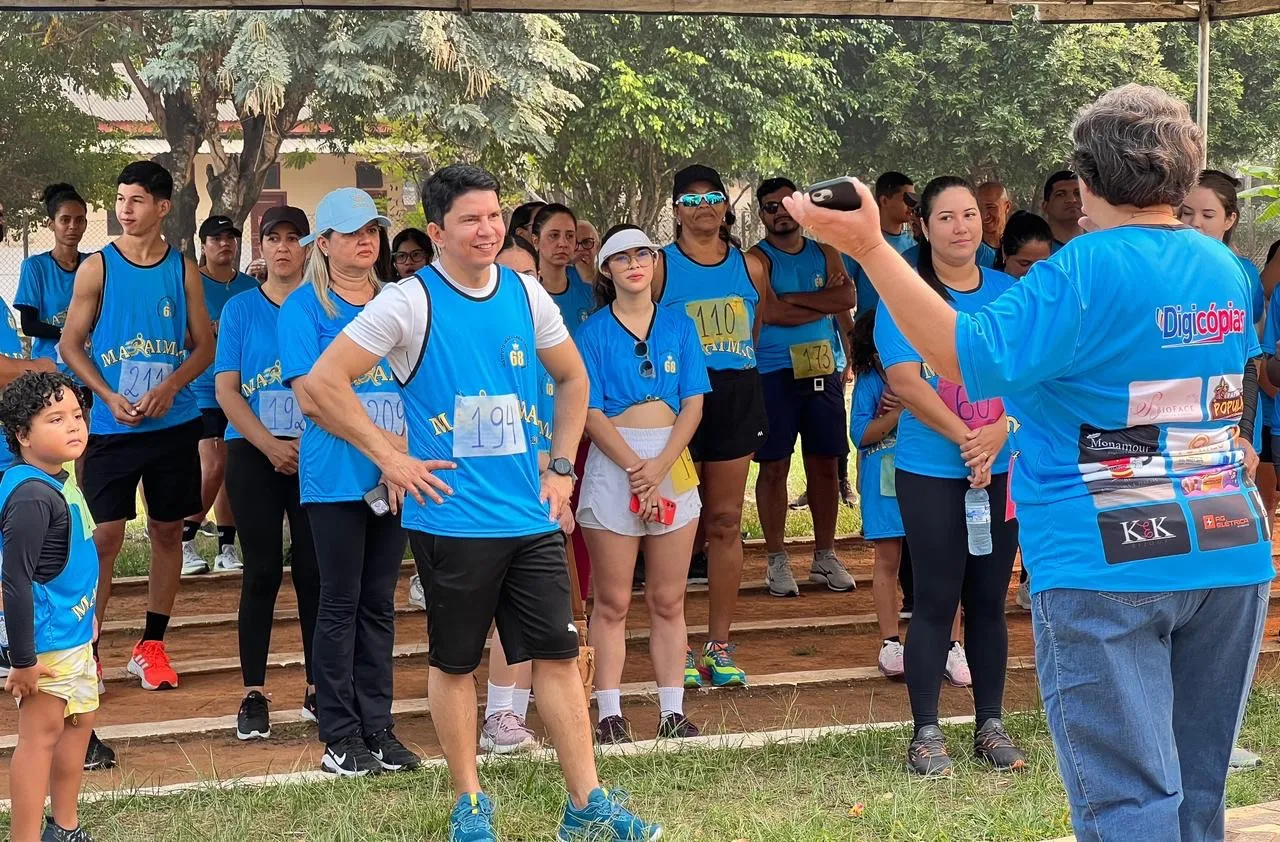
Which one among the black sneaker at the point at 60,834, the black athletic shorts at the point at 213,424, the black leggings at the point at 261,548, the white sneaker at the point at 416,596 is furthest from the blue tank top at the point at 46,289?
→ the black sneaker at the point at 60,834

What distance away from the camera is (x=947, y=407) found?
509cm

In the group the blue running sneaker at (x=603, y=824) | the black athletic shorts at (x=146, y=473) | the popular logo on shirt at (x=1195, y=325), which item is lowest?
the blue running sneaker at (x=603, y=824)

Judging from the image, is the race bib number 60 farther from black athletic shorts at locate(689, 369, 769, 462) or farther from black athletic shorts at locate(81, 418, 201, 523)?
black athletic shorts at locate(81, 418, 201, 523)

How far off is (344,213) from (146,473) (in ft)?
6.19

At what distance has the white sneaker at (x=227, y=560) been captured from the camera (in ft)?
30.1

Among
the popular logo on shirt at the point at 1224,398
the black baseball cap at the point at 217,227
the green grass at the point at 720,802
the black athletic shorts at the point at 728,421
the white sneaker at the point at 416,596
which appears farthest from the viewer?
the black baseball cap at the point at 217,227

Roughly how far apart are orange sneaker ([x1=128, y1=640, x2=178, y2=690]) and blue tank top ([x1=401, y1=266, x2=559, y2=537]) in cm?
275

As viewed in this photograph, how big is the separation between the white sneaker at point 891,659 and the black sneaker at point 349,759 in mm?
2466

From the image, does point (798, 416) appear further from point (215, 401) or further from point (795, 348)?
point (215, 401)

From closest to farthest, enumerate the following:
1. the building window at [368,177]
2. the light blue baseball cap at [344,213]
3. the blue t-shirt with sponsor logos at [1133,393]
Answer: the blue t-shirt with sponsor logos at [1133,393] < the light blue baseball cap at [344,213] < the building window at [368,177]

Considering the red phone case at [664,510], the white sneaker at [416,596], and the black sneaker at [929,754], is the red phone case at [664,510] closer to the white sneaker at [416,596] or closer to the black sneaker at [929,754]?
the black sneaker at [929,754]

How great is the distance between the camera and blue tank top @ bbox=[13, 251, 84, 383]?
25.7 feet

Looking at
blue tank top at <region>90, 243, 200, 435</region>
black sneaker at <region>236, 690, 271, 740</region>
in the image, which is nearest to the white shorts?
black sneaker at <region>236, 690, 271, 740</region>

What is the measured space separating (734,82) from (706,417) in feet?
67.2
